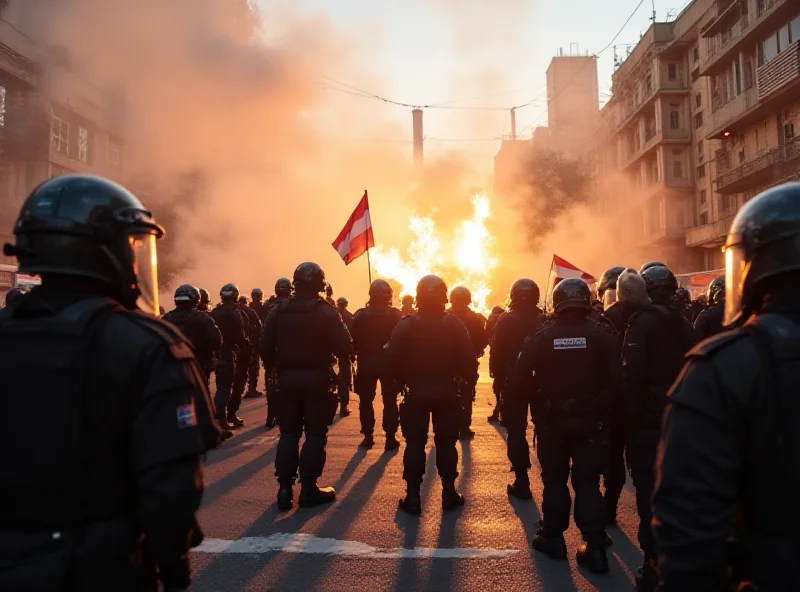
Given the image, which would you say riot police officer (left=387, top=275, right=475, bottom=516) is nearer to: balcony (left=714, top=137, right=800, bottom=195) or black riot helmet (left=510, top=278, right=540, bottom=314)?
black riot helmet (left=510, top=278, right=540, bottom=314)

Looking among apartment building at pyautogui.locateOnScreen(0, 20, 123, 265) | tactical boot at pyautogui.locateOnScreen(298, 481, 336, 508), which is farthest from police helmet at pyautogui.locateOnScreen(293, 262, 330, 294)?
apartment building at pyautogui.locateOnScreen(0, 20, 123, 265)

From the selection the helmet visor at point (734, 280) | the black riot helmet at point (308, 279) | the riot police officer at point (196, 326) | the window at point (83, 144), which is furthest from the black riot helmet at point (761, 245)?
the window at point (83, 144)

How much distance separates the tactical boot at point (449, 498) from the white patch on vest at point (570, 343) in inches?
69.1

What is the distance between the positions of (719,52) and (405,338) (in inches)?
1195

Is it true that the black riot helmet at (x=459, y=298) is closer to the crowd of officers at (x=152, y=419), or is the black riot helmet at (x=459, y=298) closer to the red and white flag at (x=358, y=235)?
the red and white flag at (x=358, y=235)

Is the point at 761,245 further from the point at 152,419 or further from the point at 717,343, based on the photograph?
the point at 152,419

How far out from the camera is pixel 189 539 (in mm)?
1742

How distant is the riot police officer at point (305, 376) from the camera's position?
5.24m

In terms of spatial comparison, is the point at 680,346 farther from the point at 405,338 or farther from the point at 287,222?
the point at 287,222

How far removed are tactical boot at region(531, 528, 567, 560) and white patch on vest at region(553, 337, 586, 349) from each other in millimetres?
1228

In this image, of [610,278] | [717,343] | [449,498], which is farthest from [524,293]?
[717,343]

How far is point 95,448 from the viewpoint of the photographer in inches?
65.8

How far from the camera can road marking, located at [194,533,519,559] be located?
13.3ft

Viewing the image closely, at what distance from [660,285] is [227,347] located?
19.7 feet
